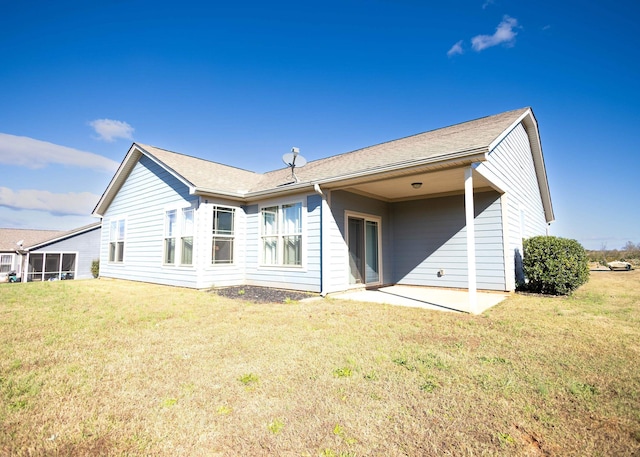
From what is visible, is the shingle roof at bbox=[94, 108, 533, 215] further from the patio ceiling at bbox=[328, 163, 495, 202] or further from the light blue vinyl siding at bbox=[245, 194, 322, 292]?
the light blue vinyl siding at bbox=[245, 194, 322, 292]

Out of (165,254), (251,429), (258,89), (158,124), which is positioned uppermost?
(258,89)

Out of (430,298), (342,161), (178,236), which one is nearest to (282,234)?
(342,161)

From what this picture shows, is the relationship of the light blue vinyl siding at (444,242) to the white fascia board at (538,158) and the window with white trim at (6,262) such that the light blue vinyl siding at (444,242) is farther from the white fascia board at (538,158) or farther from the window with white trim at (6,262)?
the window with white trim at (6,262)

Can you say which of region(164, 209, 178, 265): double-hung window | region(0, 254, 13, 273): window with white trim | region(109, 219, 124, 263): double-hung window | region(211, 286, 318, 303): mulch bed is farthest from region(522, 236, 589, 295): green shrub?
region(0, 254, 13, 273): window with white trim

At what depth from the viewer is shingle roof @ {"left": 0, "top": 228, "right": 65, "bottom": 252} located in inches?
892

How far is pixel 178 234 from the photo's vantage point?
386 inches

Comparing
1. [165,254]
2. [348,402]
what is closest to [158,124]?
[165,254]

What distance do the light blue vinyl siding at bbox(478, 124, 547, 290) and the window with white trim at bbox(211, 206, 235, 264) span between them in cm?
727

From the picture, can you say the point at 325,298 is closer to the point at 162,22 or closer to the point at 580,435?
the point at 580,435

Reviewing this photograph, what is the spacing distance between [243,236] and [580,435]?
29.9 feet

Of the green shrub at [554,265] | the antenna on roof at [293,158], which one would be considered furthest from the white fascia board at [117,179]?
the green shrub at [554,265]

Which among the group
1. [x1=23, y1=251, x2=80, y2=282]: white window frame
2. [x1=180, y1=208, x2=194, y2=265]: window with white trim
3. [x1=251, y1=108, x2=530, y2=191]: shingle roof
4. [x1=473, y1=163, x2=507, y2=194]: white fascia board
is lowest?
[x1=23, y1=251, x2=80, y2=282]: white window frame

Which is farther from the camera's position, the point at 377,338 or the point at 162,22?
the point at 162,22

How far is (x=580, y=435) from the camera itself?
1965 mm
